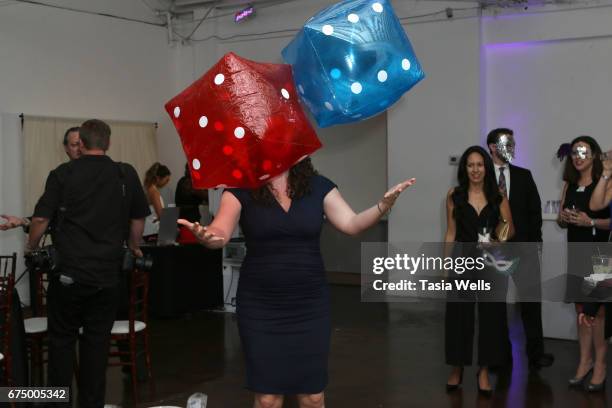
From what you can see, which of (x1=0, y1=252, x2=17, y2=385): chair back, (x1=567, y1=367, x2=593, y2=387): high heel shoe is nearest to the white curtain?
(x1=0, y1=252, x2=17, y2=385): chair back

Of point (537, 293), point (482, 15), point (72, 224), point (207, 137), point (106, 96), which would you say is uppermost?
→ point (482, 15)

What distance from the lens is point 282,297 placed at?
2.80 metres

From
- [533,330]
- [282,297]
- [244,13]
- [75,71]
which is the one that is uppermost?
[244,13]

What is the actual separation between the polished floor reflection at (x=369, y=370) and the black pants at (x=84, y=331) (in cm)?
78

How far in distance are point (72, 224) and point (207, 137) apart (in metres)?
1.36

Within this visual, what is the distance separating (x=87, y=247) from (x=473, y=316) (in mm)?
2218

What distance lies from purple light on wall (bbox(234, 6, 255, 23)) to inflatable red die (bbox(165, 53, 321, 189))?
7.08m

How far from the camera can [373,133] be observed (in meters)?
9.66

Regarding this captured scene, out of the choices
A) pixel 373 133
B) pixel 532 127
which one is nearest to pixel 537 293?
pixel 532 127

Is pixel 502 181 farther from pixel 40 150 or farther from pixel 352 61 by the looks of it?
pixel 40 150

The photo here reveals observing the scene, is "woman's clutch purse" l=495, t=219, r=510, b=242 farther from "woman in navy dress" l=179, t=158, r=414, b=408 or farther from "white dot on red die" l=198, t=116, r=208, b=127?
"white dot on red die" l=198, t=116, r=208, b=127

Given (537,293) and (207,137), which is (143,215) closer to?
(207,137)

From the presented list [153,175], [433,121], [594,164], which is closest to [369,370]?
[594,164]

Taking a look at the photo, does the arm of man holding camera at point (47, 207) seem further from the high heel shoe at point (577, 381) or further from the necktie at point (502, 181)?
the high heel shoe at point (577, 381)
